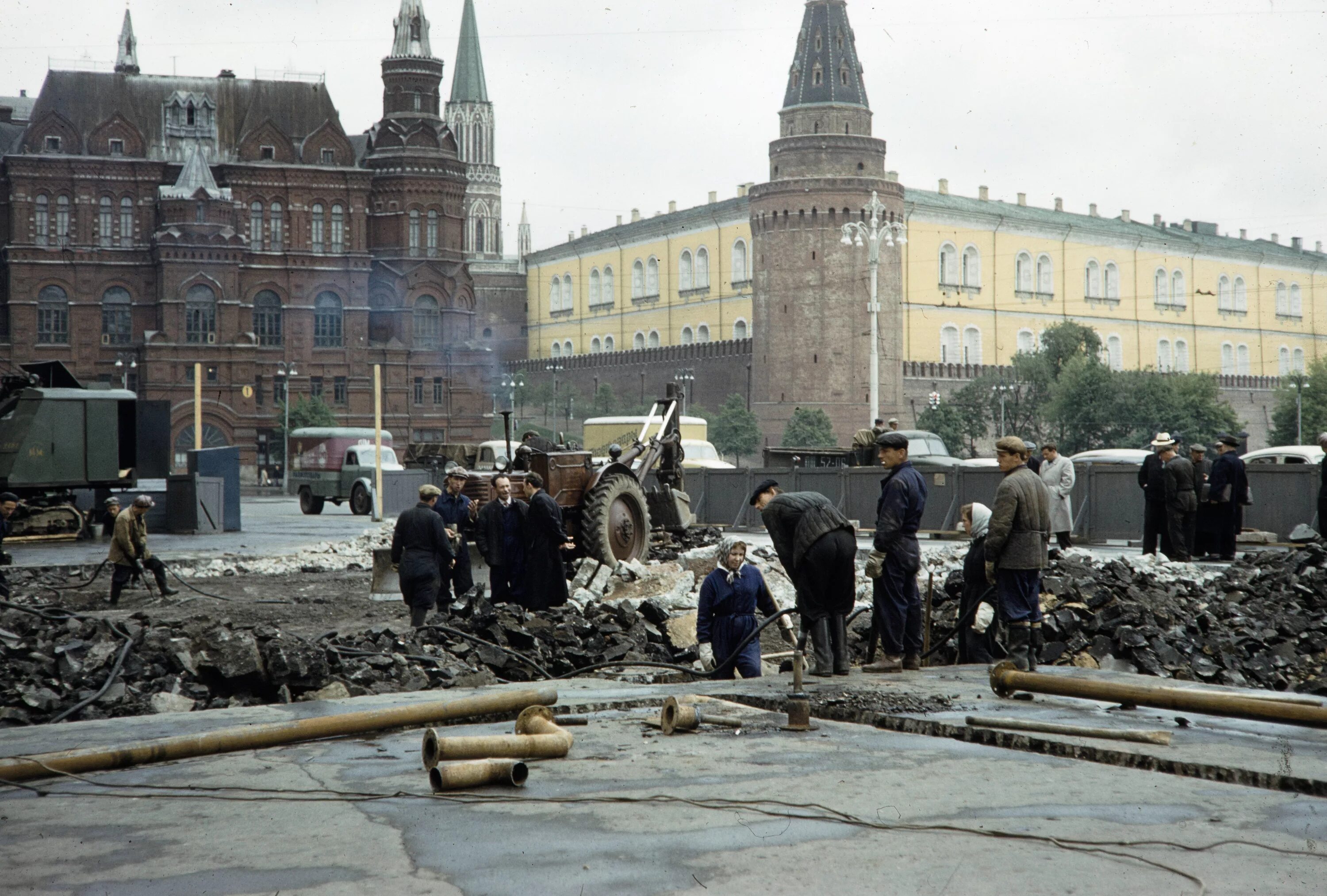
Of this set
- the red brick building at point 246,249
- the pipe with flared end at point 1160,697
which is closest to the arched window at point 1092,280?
the red brick building at point 246,249

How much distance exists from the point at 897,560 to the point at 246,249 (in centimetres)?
6954

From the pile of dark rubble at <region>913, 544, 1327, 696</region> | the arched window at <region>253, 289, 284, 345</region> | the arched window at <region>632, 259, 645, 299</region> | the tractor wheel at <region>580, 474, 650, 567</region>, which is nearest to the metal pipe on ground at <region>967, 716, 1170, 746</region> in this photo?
the pile of dark rubble at <region>913, 544, 1327, 696</region>

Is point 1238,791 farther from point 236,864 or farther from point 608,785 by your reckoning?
point 236,864

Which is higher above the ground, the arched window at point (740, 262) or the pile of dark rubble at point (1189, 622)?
the arched window at point (740, 262)

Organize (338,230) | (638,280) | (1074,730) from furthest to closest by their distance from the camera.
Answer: (638,280), (338,230), (1074,730)

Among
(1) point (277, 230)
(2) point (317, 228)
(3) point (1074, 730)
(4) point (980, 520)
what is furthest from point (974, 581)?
(2) point (317, 228)

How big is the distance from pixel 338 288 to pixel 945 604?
6649cm

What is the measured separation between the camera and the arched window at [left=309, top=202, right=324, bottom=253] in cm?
7619

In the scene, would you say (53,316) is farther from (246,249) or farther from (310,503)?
Answer: (310,503)

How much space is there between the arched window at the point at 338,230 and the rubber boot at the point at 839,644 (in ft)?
232

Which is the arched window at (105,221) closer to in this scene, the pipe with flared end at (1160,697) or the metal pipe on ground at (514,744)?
the pipe with flared end at (1160,697)

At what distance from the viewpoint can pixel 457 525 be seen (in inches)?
561

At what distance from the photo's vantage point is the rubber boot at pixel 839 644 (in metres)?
9.20

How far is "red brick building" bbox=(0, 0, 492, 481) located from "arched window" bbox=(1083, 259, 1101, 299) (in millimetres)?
44282
